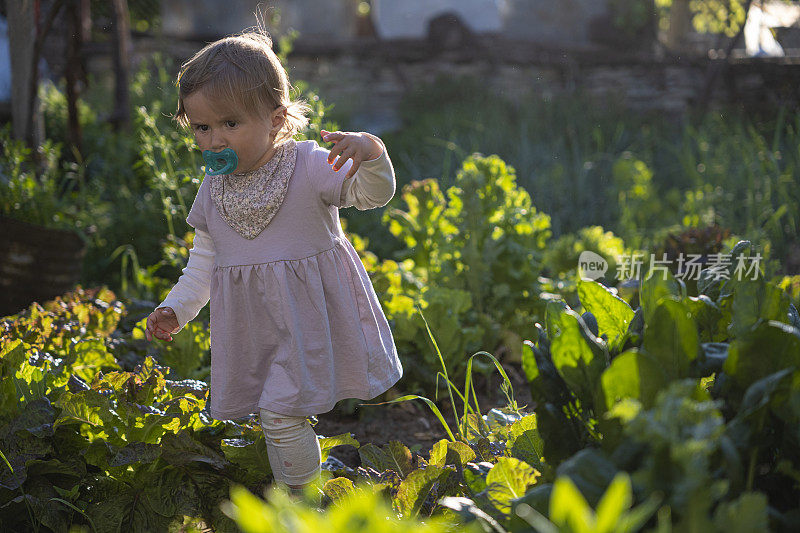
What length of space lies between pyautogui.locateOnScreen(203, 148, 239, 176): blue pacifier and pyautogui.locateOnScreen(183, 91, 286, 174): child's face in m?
0.02

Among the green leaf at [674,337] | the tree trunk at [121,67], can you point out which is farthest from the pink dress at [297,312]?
the tree trunk at [121,67]

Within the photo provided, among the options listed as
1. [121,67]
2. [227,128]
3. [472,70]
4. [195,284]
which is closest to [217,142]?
[227,128]

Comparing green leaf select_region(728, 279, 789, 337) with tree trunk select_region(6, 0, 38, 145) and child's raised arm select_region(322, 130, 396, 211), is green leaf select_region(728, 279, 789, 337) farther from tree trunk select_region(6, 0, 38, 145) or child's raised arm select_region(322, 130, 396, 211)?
tree trunk select_region(6, 0, 38, 145)

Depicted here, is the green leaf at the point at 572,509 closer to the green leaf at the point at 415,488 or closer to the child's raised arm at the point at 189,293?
the green leaf at the point at 415,488

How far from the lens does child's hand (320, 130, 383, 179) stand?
1710 mm

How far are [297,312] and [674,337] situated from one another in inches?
37.9

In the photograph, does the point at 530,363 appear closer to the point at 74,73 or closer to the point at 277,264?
the point at 277,264

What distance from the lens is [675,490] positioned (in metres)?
0.88

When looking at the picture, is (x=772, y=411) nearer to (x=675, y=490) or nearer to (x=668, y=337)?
(x=668, y=337)

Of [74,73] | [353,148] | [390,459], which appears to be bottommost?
[390,459]

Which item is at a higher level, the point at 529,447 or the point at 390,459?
the point at 529,447

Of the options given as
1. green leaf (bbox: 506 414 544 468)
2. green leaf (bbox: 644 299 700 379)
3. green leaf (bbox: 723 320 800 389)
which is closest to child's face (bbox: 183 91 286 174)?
green leaf (bbox: 506 414 544 468)

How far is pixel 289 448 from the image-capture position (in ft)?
6.09

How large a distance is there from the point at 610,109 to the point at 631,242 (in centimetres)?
421
